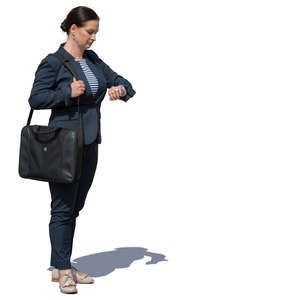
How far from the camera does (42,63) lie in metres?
7.23

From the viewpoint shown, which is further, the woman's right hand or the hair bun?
the hair bun

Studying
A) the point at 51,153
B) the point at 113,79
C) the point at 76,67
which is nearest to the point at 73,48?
the point at 76,67

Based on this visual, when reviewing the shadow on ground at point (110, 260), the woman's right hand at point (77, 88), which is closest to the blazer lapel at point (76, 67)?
the woman's right hand at point (77, 88)

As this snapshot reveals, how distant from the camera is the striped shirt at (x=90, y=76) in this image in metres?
7.30

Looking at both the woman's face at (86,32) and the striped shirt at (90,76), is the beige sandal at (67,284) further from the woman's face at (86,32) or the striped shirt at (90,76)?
the woman's face at (86,32)

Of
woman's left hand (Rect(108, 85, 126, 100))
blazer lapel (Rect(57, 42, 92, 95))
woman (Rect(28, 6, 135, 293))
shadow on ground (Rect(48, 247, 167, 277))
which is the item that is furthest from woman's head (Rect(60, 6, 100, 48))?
shadow on ground (Rect(48, 247, 167, 277))

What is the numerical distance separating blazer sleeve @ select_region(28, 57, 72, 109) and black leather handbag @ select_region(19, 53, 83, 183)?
14 cm

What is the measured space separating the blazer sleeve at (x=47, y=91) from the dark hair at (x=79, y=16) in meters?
0.37

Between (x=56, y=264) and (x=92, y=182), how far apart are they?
765 millimetres

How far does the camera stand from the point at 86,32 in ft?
23.7

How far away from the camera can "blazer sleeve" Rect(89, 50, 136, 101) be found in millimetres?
7672

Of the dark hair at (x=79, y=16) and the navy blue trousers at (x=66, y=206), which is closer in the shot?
the dark hair at (x=79, y=16)

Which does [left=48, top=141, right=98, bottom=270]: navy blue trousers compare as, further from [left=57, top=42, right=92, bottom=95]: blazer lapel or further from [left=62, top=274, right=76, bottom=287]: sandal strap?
[left=57, top=42, right=92, bottom=95]: blazer lapel

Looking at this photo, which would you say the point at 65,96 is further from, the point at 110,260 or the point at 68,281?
the point at 110,260
